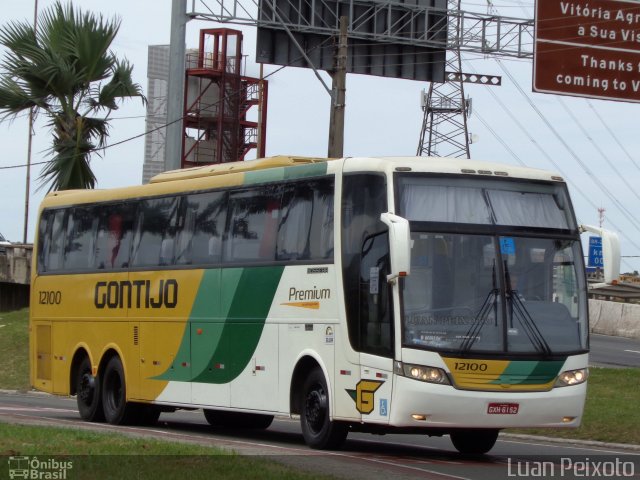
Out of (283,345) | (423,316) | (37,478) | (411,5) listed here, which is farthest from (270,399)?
(411,5)

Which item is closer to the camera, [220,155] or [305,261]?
[305,261]

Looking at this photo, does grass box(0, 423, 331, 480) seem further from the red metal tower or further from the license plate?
the red metal tower

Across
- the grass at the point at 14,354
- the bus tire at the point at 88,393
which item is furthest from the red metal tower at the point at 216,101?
the bus tire at the point at 88,393

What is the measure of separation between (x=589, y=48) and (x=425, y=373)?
486 inches

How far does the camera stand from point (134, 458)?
12.9 metres

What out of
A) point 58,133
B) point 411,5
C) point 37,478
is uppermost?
point 411,5

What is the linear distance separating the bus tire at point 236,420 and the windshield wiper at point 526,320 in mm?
6477

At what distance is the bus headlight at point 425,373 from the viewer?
15031mm

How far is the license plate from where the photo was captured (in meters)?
15.1

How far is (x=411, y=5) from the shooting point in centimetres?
3891

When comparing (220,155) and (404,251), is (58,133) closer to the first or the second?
(404,251)

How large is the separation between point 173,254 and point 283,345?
3.47 meters

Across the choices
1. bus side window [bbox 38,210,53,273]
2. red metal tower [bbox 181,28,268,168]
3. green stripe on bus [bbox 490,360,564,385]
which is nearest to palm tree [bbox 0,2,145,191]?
bus side window [bbox 38,210,53,273]

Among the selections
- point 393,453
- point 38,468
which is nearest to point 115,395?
point 393,453
